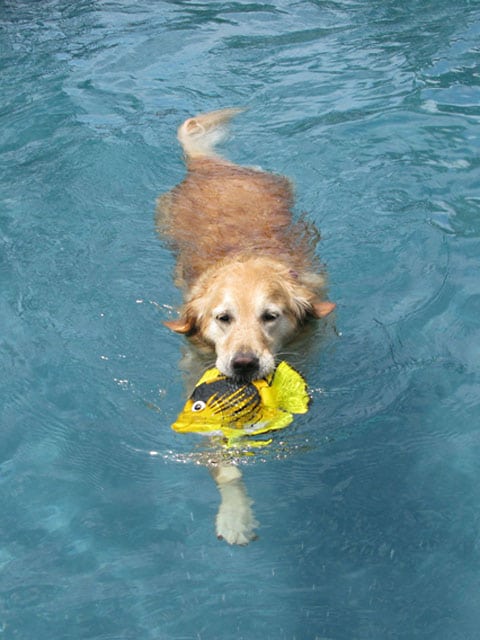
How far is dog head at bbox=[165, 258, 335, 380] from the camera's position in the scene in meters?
4.31

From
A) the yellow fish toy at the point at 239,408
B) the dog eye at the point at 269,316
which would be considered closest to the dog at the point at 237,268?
the dog eye at the point at 269,316

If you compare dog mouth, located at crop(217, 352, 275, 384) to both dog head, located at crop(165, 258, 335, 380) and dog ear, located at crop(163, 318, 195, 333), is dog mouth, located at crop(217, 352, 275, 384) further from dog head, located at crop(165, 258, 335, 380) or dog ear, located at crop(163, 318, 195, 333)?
dog ear, located at crop(163, 318, 195, 333)

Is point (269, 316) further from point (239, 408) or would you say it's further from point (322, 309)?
point (239, 408)

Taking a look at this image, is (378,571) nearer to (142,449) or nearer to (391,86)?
(142,449)

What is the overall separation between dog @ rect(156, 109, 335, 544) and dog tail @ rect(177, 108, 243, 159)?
2cm

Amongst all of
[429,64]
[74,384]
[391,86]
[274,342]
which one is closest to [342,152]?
[391,86]

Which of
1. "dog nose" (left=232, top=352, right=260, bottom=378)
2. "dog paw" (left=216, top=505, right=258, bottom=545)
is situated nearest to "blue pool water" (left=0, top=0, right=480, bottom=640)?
"dog paw" (left=216, top=505, right=258, bottom=545)

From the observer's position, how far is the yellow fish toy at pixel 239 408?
4.04 metres

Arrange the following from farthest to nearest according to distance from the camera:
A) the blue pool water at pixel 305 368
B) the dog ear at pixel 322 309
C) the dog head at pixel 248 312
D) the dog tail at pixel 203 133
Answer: the dog tail at pixel 203 133 < the dog ear at pixel 322 309 < the dog head at pixel 248 312 < the blue pool water at pixel 305 368

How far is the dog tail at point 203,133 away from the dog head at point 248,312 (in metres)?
2.49

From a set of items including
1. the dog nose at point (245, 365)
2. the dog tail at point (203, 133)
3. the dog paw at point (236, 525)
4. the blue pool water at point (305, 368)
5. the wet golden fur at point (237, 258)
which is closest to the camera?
the blue pool water at point (305, 368)

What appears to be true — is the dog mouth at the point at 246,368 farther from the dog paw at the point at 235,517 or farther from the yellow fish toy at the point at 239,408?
the dog paw at the point at 235,517

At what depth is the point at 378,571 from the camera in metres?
3.47

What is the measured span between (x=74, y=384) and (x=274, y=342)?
49.9 inches
